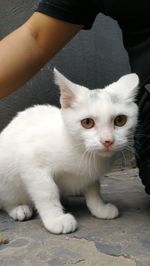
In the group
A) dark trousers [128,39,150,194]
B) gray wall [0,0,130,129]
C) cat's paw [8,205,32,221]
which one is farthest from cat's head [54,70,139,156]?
gray wall [0,0,130,129]

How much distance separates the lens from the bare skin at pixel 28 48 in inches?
72.4

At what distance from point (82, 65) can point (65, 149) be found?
101cm

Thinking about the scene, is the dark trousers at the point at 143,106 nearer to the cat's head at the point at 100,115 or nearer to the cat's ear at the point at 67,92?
the cat's head at the point at 100,115

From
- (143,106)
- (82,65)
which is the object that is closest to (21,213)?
(143,106)

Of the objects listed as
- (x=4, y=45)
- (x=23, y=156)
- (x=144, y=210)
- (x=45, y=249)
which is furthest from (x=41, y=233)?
(x=4, y=45)

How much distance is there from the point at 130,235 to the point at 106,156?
27cm

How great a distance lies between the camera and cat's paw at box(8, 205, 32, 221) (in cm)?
191

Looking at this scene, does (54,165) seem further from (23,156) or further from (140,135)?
(140,135)

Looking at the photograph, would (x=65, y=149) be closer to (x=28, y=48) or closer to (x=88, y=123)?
(x=88, y=123)

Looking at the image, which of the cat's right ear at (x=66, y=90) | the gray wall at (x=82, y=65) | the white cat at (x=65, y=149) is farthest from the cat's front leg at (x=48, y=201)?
the gray wall at (x=82, y=65)

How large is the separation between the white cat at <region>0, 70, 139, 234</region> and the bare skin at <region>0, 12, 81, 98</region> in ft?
0.56

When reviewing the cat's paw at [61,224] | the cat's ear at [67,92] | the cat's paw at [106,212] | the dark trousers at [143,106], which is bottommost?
the cat's paw at [106,212]

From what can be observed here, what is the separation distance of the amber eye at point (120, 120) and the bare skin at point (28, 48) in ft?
1.33

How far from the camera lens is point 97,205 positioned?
1885 millimetres
